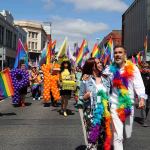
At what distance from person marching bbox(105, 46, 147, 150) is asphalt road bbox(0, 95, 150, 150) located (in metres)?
1.78

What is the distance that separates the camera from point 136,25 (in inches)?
3091

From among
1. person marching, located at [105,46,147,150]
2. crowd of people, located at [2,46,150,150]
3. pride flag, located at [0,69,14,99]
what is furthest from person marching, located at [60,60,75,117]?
person marching, located at [105,46,147,150]

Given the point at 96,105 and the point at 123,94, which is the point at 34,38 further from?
the point at 123,94

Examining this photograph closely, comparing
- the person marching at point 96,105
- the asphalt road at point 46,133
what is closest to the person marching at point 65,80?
the asphalt road at point 46,133

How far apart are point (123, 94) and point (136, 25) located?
2874 inches

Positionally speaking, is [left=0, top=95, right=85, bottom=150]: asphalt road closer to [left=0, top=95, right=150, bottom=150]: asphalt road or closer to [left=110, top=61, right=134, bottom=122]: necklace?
[left=0, top=95, right=150, bottom=150]: asphalt road

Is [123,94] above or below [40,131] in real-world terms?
above

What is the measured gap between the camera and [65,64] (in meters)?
14.0

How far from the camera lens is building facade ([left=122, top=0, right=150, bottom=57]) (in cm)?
6631

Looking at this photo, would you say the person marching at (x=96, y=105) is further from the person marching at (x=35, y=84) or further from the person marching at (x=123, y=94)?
the person marching at (x=35, y=84)

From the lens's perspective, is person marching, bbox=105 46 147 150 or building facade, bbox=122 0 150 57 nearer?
person marching, bbox=105 46 147 150

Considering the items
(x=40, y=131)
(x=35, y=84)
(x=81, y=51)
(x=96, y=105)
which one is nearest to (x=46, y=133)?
(x=40, y=131)

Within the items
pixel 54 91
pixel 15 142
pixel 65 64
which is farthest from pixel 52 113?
pixel 15 142

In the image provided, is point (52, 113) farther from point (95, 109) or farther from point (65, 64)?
point (95, 109)
